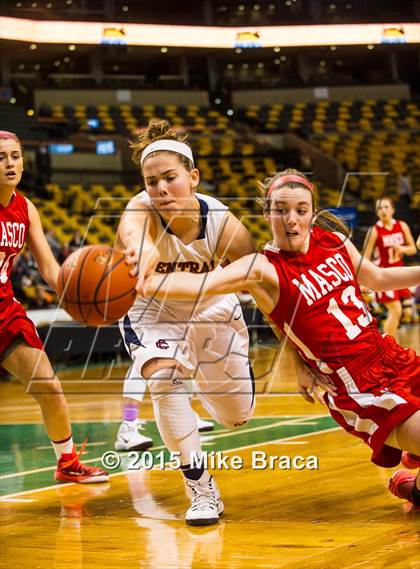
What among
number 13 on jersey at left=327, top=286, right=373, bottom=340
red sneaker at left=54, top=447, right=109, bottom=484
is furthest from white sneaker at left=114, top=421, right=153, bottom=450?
number 13 on jersey at left=327, top=286, right=373, bottom=340

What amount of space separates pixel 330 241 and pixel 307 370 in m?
0.55

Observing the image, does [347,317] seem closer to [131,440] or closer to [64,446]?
[64,446]

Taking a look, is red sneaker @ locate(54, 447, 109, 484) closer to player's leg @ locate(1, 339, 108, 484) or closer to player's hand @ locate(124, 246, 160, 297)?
player's leg @ locate(1, 339, 108, 484)

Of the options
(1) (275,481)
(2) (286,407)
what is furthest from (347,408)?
(2) (286,407)

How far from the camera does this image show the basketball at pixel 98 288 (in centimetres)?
347

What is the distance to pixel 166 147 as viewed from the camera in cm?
417

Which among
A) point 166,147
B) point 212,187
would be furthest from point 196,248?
point 212,187

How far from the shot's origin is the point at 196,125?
25.1 m

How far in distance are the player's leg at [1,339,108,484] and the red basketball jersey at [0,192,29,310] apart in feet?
0.86

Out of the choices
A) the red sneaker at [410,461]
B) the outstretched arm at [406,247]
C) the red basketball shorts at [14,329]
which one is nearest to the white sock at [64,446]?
the red basketball shorts at [14,329]

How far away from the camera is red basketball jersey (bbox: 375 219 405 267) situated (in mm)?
11078

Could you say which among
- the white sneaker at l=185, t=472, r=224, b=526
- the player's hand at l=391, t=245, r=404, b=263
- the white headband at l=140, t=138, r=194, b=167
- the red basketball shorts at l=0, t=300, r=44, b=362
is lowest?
the player's hand at l=391, t=245, r=404, b=263

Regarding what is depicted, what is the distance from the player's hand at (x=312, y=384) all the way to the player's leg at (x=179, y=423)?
0.60m

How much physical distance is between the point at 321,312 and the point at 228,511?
1.08m
